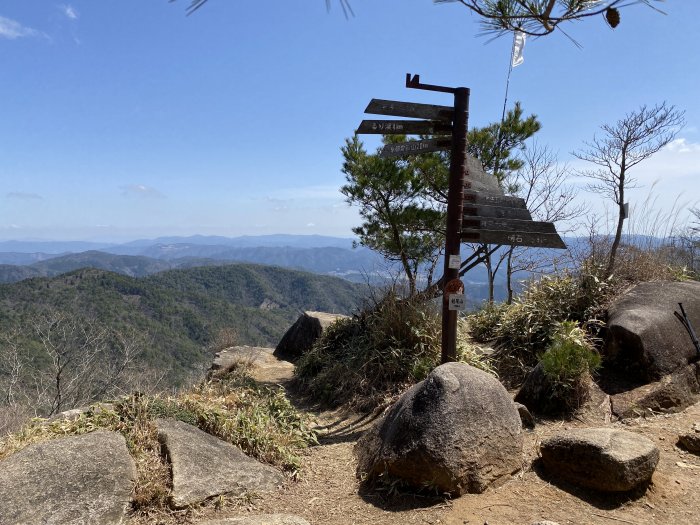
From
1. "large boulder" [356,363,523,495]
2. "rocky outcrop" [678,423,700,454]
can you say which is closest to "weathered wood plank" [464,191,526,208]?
"large boulder" [356,363,523,495]

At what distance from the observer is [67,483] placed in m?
2.79

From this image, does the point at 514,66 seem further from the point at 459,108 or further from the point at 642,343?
the point at 642,343

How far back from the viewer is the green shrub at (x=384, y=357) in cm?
527

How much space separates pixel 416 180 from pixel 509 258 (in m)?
3.70

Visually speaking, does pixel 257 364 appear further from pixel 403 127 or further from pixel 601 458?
pixel 601 458

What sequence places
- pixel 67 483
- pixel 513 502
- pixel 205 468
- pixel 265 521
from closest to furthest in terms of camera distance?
pixel 265 521 → pixel 67 483 → pixel 513 502 → pixel 205 468

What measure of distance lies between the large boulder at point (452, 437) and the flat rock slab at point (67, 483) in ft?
5.69

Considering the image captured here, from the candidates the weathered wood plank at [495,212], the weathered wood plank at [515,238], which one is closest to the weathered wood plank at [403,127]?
the weathered wood plank at [495,212]

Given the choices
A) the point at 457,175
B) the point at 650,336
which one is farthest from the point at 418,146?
the point at 650,336

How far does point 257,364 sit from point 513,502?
591 centimetres

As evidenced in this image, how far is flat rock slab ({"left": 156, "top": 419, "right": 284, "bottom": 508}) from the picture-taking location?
3.05 m

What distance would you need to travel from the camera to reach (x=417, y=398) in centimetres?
342

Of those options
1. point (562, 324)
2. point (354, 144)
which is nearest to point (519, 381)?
point (562, 324)

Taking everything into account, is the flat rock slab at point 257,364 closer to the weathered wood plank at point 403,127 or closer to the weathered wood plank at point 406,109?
the weathered wood plank at point 403,127
